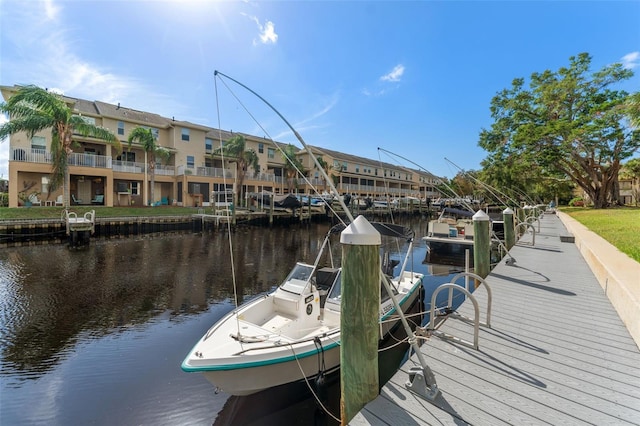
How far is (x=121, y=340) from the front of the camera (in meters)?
6.60

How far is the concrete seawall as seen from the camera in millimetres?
4082

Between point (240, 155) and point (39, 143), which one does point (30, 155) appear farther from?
point (240, 155)

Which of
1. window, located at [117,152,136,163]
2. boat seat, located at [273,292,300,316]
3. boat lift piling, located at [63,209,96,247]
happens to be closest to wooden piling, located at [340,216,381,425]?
boat seat, located at [273,292,300,316]

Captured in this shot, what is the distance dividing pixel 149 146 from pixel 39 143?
8.83 metres

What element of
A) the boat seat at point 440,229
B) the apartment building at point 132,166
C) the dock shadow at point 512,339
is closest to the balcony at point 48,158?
the apartment building at point 132,166

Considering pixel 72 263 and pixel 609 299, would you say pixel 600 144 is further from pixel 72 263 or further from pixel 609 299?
pixel 72 263

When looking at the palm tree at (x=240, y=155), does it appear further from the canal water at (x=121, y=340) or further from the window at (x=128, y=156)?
the canal water at (x=121, y=340)

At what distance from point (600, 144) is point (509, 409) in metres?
32.7

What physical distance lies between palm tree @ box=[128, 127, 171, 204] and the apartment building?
76 cm

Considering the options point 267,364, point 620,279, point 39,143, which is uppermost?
point 39,143

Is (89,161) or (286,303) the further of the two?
(89,161)

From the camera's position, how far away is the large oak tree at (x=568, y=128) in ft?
81.2

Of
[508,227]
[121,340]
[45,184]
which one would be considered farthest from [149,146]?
[508,227]

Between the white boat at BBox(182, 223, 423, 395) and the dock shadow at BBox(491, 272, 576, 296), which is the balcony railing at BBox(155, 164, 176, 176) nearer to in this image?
the white boat at BBox(182, 223, 423, 395)
